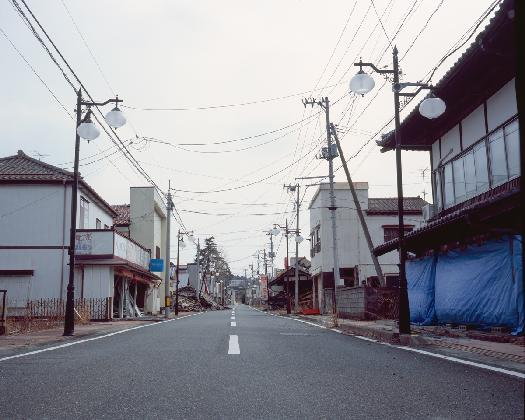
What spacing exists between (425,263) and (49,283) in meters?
19.0

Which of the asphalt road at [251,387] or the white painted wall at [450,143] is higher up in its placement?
the white painted wall at [450,143]

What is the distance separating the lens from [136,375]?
6461 millimetres

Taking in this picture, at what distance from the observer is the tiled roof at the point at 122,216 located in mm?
41656

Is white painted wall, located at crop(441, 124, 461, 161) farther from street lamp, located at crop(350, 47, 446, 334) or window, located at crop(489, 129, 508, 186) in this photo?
street lamp, located at crop(350, 47, 446, 334)

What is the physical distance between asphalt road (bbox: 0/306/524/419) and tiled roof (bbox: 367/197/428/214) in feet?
98.2

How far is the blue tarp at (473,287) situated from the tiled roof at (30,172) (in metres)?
17.8

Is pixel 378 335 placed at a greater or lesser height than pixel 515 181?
lesser

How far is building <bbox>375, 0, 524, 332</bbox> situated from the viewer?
→ 11.5 metres

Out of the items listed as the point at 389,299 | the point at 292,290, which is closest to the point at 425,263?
the point at 389,299

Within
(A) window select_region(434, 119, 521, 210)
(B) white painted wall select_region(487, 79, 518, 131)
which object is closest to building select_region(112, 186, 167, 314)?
(A) window select_region(434, 119, 521, 210)

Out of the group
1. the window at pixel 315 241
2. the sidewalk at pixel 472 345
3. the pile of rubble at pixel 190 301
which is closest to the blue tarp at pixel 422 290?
the sidewalk at pixel 472 345

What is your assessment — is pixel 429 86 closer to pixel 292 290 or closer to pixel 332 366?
pixel 332 366

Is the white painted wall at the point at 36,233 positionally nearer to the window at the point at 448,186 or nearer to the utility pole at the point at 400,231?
the window at the point at 448,186

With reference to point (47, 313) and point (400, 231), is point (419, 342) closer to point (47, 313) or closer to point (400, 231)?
point (400, 231)
